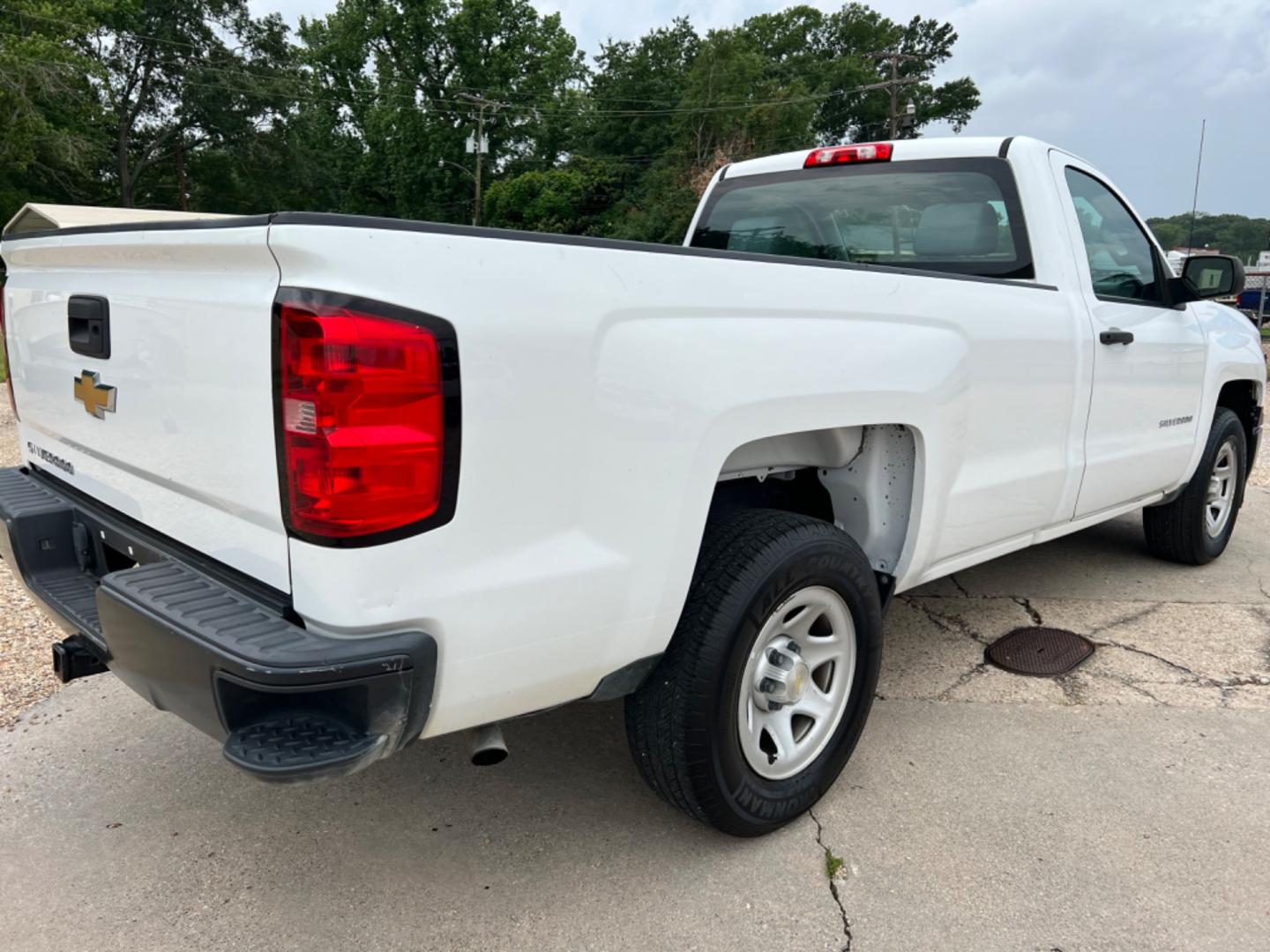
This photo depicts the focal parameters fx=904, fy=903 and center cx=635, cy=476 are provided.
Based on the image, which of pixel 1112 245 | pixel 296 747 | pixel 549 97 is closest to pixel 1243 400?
pixel 1112 245

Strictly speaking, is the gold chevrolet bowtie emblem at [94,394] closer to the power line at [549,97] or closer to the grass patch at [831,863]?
the grass patch at [831,863]

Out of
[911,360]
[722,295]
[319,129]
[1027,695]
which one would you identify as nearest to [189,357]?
[722,295]

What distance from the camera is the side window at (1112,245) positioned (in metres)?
3.55

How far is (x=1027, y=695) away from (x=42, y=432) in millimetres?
3367

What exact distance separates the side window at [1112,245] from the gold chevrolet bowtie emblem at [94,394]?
3.31 m

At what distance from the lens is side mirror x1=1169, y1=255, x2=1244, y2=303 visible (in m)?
3.95

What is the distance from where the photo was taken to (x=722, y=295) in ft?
6.60

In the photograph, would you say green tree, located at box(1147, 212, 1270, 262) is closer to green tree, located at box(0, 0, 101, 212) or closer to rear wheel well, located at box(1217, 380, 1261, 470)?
rear wheel well, located at box(1217, 380, 1261, 470)

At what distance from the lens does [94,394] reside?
7.21ft

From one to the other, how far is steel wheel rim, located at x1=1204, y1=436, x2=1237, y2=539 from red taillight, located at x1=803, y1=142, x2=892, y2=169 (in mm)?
2595

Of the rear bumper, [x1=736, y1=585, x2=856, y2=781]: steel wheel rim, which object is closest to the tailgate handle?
the rear bumper

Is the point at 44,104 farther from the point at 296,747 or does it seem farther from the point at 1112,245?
the point at 296,747

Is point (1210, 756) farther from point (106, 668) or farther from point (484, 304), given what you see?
point (106, 668)

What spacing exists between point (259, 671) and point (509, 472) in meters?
0.55
